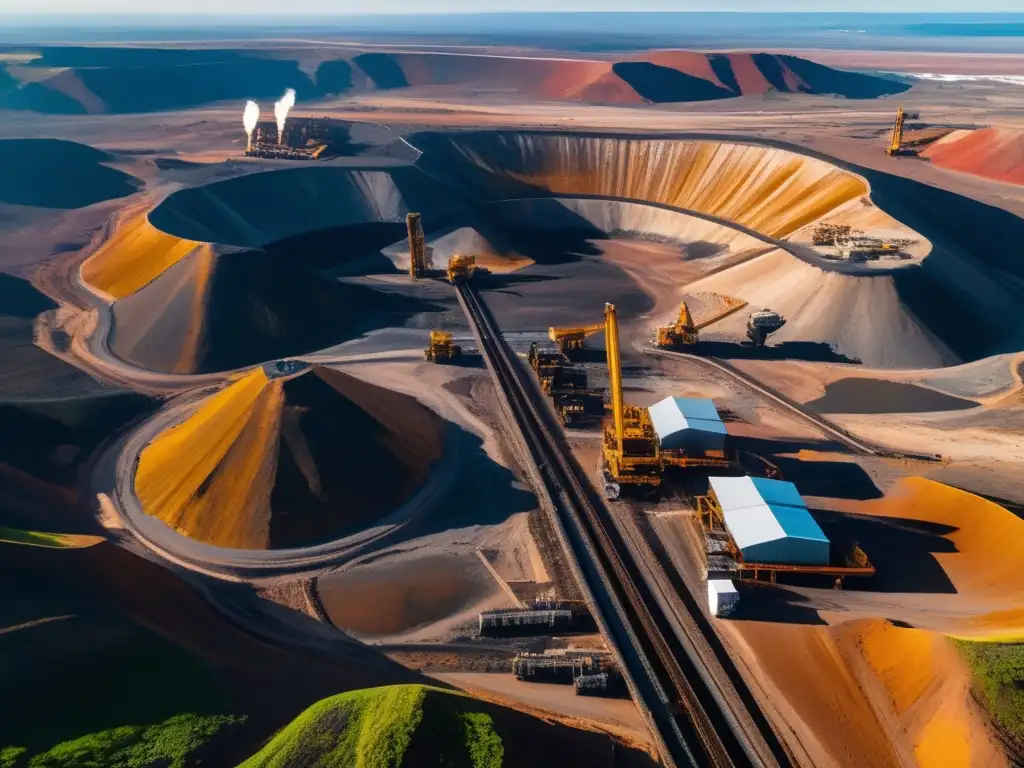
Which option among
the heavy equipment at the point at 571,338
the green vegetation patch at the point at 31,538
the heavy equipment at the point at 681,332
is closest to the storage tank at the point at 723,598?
the heavy equipment at the point at 571,338

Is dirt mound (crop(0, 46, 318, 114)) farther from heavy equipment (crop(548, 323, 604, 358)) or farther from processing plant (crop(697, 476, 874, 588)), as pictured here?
processing plant (crop(697, 476, 874, 588))

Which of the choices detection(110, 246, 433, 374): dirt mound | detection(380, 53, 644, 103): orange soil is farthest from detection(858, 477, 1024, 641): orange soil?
detection(380, 53, 644, 103): orange soil

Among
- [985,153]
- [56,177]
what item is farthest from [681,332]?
[56,177]

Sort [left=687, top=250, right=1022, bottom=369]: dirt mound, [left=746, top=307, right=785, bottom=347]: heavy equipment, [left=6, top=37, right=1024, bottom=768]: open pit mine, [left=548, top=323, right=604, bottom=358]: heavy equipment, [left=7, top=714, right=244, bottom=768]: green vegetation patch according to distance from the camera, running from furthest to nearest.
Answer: [left=746, top=307, right=785, bottom=347]: heavy equipment
[left=548, top=323, right=604, bottom=358]: heavy equipment
[left=687, top=250, right=1022, bottom=369]: dirt mound
[left=6, top=37, right=1024, bottom=768]: open pit mine
[left=7, top=714, right=244, bottom=768]: green vegetation patch

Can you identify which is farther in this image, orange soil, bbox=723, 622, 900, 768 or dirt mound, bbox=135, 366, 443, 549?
dirt mound, bbox=135, 366, 443, 549

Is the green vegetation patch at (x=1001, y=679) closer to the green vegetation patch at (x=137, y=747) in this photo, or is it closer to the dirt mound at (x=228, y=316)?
the green vegetation patch at (x=137, y=747)

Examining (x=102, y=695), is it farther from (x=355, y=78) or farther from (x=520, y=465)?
(x=355, y=78)

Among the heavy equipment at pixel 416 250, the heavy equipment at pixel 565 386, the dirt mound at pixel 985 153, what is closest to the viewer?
the heavy equipment at pixel 565 386
